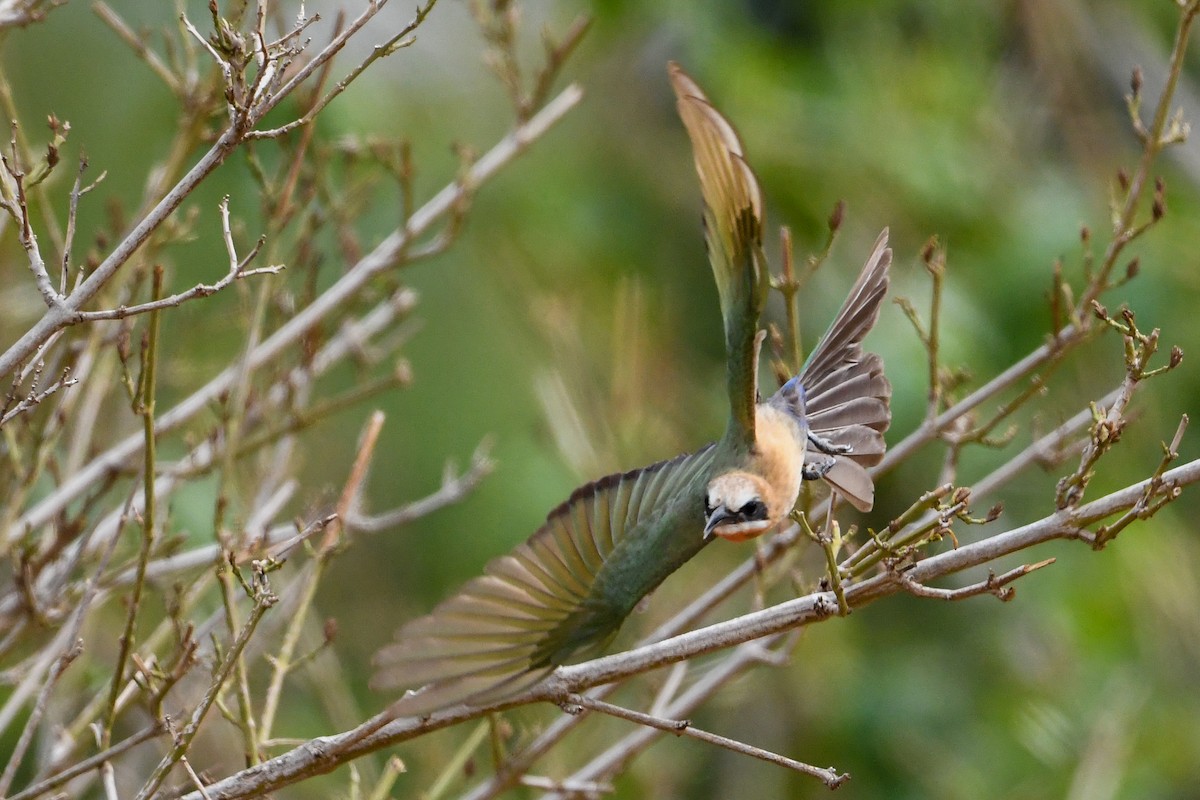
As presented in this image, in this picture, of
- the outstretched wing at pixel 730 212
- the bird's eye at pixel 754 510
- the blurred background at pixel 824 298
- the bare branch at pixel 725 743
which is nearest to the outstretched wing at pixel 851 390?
the bird's eye at pixel 754 510

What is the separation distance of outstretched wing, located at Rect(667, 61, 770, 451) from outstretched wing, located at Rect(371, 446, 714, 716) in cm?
31

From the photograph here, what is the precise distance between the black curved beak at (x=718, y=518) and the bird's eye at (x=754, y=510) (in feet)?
0.04

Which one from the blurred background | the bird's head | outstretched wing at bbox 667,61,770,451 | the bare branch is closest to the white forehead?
the bird's head

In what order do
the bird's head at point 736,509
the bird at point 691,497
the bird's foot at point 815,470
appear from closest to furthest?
the bird at point 691,497, the bird's head at point 736,509, the bird's foot at point 815,470

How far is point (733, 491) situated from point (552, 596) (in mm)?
264

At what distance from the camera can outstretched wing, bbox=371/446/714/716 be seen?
1576mm

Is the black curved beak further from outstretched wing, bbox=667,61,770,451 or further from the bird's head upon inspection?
outstretched wing, bbox=667,61,770,451

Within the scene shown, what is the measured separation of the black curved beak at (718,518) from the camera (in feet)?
5.70

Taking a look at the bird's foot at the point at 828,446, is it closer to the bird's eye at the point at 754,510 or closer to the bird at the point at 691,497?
the bird at the point at 691,497

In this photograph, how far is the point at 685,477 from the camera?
1925 mm

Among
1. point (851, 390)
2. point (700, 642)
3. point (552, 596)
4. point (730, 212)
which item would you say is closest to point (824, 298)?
point (851, 390)

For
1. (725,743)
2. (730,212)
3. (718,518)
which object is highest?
(730,212)

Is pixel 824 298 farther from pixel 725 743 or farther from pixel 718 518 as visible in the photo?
pixel 725 743

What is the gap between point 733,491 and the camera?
175 centimetres
